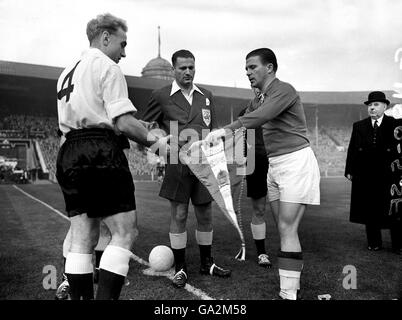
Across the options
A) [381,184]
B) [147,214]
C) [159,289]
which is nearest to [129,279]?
[159,289]

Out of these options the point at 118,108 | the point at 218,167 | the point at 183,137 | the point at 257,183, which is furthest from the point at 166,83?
the point at 118,108

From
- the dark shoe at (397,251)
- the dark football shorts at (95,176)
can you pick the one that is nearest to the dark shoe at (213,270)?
the dark football shorts at (95,176)

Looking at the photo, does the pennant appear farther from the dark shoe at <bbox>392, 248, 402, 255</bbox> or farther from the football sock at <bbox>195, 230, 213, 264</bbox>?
the dark shoe at <bbox>392, 248, 402, 255</bbox>

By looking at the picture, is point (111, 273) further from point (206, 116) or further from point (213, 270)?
point (206, 116)

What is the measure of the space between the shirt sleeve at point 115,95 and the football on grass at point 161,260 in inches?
82.6

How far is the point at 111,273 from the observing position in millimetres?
2438

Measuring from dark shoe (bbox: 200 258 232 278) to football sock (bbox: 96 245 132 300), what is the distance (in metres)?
1.68

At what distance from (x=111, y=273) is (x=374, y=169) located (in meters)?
4.22

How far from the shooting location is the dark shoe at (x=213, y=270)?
13.0ft

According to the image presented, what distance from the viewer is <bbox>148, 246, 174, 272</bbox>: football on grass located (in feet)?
13.5

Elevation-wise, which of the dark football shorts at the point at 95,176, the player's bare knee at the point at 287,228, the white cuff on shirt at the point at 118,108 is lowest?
the player's bare knee at the point at 287,228

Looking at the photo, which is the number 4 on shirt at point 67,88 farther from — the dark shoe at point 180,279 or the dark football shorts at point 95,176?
the dark shoe at point 180,279

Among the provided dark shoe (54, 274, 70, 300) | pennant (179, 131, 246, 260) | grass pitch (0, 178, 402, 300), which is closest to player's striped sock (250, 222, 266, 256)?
grass pitch (0, 178, 402, 300)
